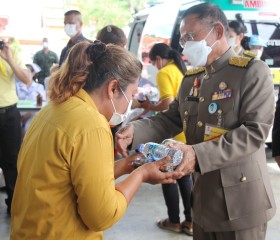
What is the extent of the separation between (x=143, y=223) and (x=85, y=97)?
2544 millimetres

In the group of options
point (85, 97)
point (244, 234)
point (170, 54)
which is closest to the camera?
point (85, 97)

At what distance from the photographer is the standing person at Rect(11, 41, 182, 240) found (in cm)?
127

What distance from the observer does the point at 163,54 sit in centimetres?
385

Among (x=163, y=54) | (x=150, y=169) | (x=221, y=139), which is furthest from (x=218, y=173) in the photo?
(x=163, y=54)

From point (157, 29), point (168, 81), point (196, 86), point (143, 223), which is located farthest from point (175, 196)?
point (157, 29)

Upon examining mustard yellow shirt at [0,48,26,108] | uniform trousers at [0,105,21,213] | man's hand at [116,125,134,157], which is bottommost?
uniform trousers at [0,105,21,213]

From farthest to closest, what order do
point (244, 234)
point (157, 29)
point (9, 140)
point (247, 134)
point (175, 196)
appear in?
1. point (157, 29)
2. point (9, 140)
3. point (175, 196)
4. point (244, 234)
5. point (247, 134)

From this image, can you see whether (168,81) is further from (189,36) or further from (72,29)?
(189,36)

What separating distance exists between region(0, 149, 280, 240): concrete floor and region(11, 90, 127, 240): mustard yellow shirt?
214 cm

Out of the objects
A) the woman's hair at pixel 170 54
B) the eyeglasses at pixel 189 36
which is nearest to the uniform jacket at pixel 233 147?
the eyeglasses at pixel 189 36

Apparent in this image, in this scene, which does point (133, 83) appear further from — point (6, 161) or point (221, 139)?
point (6, 161)

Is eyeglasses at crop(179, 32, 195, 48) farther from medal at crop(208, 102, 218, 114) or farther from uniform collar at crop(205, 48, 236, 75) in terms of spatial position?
medal at crop(208, 102, 218, 114)

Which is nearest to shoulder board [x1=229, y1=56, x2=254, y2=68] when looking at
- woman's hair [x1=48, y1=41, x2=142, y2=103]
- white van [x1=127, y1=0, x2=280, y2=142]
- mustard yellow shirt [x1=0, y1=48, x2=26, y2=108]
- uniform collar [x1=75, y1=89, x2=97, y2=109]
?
woman's hair [x1=48, y1=41, x2=142, y2=103]

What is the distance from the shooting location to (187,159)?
1.60 metres
